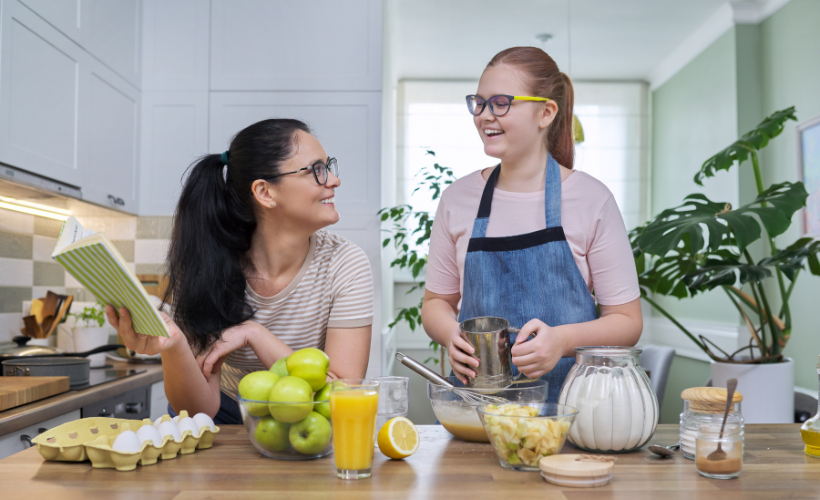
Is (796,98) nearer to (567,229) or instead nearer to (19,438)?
(567,229)

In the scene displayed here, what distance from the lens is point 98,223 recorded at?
3.20 m

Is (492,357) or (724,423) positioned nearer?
(724,423)

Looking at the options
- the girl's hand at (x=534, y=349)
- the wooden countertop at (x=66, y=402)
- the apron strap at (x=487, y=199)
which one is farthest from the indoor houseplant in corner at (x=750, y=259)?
the wooden countertop at (x=66, y=402)

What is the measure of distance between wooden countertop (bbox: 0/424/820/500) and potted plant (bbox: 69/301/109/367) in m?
1.69

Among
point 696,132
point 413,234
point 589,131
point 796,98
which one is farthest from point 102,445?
point 589,131

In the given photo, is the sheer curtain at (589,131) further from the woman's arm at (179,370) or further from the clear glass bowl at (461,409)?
the clear glass bowl at (461,409)

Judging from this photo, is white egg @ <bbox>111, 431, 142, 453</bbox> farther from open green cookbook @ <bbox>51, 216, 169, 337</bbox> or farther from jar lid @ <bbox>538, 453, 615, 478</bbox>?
jar lid @ <bbox>538, 453, 615, 478</bbox>

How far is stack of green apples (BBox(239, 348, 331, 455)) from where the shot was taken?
90 cm

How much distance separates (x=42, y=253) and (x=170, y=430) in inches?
87.3

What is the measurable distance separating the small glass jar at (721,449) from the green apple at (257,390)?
0.62 metres

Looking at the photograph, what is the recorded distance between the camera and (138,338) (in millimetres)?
1084

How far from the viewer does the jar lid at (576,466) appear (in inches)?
32.9

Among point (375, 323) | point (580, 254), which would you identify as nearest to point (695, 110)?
point (375, 323)

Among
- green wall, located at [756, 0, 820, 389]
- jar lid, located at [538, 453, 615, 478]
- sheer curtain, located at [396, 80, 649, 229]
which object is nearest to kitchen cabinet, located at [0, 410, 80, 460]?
jar lid, located at [538, 453, 615, 478]
